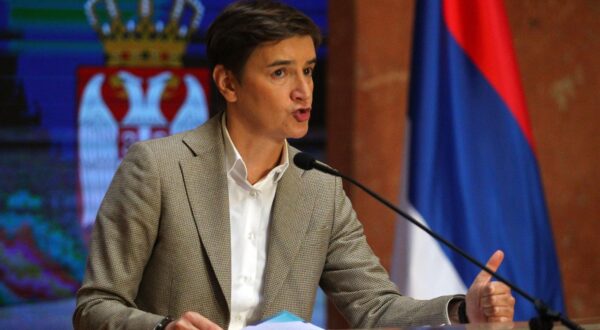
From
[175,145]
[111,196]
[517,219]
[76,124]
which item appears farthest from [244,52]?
[76,124]

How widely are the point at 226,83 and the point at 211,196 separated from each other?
0.90 ft

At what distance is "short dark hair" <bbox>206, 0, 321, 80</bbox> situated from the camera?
96.1 inches

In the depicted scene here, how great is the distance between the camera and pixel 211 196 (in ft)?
8.02

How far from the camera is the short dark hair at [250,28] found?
2.44 meters

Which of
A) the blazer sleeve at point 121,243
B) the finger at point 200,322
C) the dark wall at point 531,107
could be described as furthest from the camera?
the dark wall at point 531,107

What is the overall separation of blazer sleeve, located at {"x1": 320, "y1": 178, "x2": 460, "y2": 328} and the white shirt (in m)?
0.19

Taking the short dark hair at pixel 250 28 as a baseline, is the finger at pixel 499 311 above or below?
below

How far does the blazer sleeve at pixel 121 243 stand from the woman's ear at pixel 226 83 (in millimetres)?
237

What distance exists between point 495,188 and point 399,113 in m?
0.61

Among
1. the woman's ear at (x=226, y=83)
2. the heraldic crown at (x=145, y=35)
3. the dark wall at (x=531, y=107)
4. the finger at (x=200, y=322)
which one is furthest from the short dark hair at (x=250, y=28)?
the heraldic crown at (x=145, y=35)

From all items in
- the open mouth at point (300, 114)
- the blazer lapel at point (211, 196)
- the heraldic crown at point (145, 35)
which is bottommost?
the blazer lapel at point (211, 196)

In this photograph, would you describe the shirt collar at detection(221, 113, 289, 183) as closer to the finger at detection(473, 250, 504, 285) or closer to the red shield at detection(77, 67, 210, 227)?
the finger at detection(473, 250, 504, 285)

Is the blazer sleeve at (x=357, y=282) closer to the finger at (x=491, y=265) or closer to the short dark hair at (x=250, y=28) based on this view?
the finger at (x=491, y=265)

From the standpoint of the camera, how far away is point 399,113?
3885 mm
